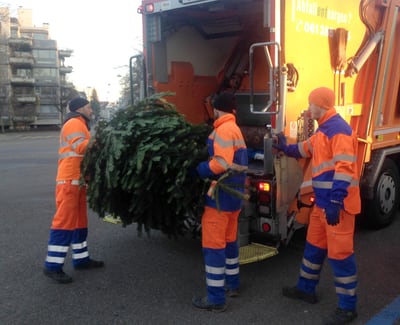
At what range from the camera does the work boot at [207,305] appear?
143 inches

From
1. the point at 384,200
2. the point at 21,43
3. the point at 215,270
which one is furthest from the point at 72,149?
the point at 21,43

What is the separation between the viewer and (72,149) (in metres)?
4.33

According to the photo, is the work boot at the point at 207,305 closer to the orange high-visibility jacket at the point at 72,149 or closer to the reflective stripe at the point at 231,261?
the reflective stripe at the point at 231,261

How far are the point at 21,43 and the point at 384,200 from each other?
6494 cm

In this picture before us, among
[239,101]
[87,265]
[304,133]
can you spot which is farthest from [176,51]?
[87,265]

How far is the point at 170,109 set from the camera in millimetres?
4203

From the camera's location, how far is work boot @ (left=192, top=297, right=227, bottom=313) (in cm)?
363

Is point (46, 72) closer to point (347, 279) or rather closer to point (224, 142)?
point (224, 142)

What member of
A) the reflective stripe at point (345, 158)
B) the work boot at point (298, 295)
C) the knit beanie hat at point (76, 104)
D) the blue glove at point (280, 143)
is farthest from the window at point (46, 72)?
the reflective stripe at point (345, 158)

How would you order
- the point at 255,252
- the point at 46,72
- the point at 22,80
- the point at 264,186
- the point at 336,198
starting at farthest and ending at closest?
1. the point at 46,72
2. the point at 22,80
3. the point at 255,252
4. the point at 264,186
5. the point at 336,198

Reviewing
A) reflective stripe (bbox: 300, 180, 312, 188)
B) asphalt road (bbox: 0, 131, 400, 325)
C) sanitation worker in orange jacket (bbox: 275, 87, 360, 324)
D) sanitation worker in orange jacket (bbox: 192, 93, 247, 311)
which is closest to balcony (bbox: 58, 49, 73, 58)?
asphalt road (bbox: 0, 131, 400, 325)

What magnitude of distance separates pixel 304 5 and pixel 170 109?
151cm

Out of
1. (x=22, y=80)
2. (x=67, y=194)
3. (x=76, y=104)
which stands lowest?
(x=67, y=194)

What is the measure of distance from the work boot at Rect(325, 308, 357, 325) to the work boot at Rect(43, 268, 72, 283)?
232 centimetres
